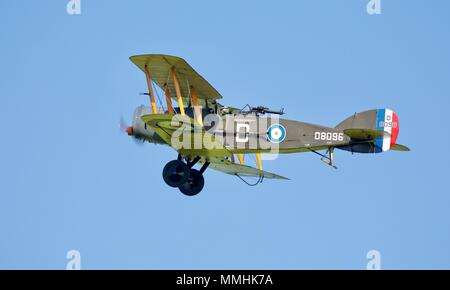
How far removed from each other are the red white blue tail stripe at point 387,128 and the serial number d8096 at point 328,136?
0.83m

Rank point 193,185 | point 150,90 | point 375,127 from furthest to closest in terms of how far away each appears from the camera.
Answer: point 193,185, point 375,127, point 150,90

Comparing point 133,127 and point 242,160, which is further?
Result: point 242,160

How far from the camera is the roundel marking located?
19.7 m

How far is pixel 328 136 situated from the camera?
19719 millimetres

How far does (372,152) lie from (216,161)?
11.9ft

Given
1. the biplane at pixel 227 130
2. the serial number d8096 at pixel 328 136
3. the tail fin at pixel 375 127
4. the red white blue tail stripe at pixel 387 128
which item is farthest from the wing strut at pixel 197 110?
the red white blue tail stripe at pixel 387 128

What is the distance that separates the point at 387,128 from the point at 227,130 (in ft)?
12.0

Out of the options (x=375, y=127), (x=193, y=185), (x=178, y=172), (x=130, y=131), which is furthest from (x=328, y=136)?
(x=130, y=131)

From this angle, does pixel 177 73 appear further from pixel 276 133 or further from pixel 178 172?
pixel 276 133

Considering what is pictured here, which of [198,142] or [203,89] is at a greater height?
[203,89]

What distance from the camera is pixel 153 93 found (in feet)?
64.4
